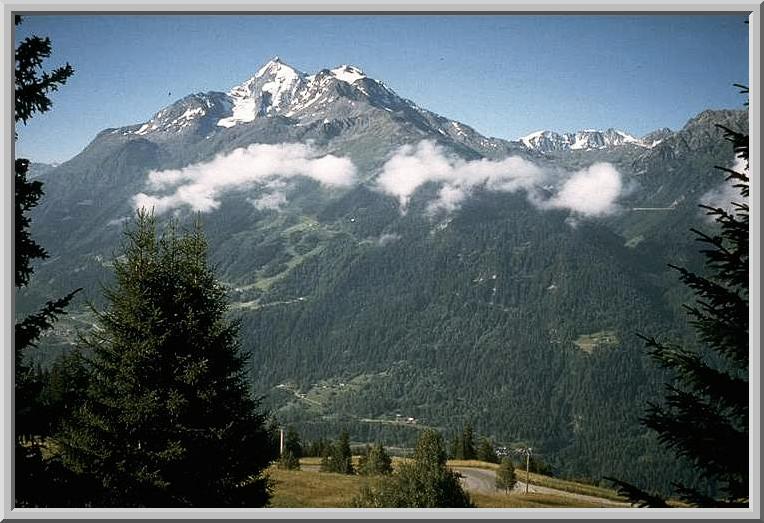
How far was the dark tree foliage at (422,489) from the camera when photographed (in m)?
8.44

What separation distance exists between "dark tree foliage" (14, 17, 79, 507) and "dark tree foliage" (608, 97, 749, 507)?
6579 millimetres

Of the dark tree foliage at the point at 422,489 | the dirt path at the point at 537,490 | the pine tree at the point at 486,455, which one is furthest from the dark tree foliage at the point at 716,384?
the pine tree at the point at 486,455

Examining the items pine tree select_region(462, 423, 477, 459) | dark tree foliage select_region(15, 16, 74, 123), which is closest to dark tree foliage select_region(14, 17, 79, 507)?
dark tree foliage select_region(15, 16, 74, 123)

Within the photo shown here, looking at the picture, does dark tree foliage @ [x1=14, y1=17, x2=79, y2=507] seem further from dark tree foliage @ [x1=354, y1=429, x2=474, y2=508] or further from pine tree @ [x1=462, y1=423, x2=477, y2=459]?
pine tree @ [x1=462, y1=423, x2=477, y2=459]

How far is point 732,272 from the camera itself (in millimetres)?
6395

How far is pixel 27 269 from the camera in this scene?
7254 millimetres

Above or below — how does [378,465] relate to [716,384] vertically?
below

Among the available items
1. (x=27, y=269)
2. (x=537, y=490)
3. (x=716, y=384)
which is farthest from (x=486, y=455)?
(x=27, y=269)

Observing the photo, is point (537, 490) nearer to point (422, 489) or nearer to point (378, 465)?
point (422, 489)

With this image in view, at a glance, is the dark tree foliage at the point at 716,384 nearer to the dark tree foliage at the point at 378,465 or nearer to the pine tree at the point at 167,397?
the pine tree at the point at 167,397

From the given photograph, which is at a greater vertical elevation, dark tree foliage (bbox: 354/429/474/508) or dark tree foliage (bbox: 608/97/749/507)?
dark tree foliage (bbox: 608/97/749/507)

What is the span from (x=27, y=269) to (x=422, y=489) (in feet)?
19.2

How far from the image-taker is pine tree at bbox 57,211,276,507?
9.39 m

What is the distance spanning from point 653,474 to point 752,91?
152 metres
